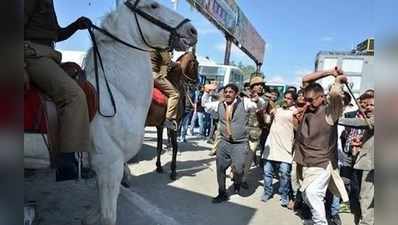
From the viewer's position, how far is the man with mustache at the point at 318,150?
4379 mm

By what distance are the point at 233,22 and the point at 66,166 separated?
1680 cm

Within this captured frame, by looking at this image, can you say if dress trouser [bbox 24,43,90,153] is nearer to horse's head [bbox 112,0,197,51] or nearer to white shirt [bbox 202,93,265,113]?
horse's head [bbox 112,0,197,51]

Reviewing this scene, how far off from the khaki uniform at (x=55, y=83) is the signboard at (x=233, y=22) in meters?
10.1

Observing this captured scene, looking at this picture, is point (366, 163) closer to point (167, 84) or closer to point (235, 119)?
point (235, 119)

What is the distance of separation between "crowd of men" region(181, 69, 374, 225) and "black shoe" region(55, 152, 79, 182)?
8.14 ft

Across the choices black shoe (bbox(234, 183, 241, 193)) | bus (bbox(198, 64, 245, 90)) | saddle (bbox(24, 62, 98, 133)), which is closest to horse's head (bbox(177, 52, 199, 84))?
black shoe (bbox(234, 183, 241, 193))

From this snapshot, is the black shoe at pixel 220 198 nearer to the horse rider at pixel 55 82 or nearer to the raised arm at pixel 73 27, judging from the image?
the horse rider at pixel 55 82

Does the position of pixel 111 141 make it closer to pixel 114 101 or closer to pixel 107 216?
pixel 114 101

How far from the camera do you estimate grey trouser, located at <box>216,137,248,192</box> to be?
6.06 metres

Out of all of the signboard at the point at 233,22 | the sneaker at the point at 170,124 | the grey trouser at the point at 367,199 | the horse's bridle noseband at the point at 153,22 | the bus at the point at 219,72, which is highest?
the signboard at the point at 233,22

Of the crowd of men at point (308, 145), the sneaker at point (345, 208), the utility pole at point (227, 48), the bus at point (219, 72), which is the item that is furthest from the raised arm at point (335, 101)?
the bus at point (219, 72)

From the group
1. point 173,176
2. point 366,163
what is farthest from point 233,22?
point 366,163

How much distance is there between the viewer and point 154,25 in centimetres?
380
